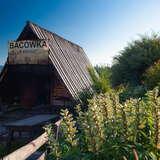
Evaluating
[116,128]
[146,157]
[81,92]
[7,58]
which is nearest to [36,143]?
[116,128]

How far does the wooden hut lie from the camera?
15.1m

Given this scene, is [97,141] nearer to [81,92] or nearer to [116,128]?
[116,128]

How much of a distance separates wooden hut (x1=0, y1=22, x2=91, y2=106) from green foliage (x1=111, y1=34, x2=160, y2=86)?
6.65 ft

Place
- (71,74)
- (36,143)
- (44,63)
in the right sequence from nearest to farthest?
(36,143), (44,63), (71,74)

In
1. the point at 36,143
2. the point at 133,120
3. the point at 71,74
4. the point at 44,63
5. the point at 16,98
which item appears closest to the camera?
the point at 133,120

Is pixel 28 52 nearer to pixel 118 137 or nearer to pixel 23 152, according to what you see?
pixel 23 152

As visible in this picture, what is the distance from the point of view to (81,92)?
1516cm

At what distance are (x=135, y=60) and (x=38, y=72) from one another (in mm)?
5829

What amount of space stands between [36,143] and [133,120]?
219 centimetres

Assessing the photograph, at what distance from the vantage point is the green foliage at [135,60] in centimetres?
1788

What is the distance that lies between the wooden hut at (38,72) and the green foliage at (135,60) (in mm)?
2027

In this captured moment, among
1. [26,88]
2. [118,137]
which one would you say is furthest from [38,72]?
[118,137]

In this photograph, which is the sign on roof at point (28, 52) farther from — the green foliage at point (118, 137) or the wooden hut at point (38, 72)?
the green foliage at point (118, 137)

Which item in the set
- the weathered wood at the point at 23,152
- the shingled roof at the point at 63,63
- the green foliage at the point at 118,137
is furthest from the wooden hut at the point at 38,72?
the green foliage at the point at 118,137
